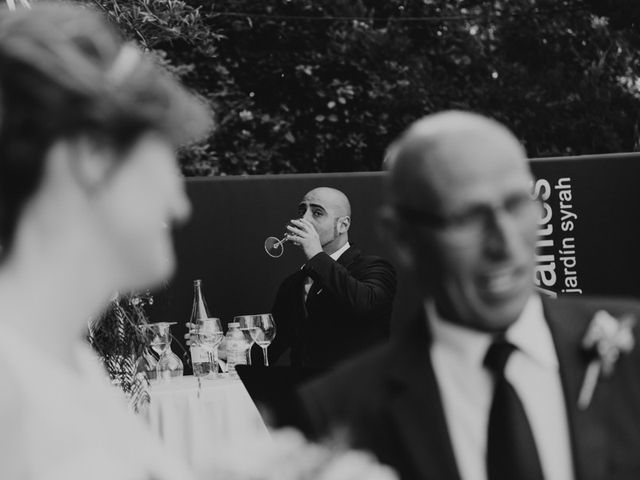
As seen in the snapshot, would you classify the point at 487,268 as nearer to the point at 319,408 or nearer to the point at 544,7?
the point at 319,408

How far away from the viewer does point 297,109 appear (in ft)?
43.3

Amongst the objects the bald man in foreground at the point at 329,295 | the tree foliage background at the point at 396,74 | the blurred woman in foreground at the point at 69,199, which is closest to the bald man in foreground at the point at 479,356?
the blurred woman in foreground at the point at 69,199

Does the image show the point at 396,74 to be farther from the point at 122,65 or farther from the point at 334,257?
the point at 122,65

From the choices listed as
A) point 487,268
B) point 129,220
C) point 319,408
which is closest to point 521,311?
point 487,268

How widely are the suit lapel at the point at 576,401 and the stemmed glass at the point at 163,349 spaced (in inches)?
162

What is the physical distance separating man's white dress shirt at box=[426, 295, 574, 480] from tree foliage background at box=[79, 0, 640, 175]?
11.2 m

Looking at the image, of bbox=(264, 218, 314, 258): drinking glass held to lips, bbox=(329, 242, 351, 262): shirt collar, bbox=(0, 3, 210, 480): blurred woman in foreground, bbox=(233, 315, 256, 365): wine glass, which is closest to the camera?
bbox=(0, 3, 210, 480): blurred woman in foreground

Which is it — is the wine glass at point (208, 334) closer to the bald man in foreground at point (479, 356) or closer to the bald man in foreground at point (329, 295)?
the bald man in foreground at point (329, 295)

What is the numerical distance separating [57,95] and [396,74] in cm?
1264

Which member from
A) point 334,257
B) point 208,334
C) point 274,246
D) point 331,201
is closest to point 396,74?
point 274,246

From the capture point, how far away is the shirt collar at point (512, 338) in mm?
1143

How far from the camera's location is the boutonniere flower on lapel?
114 centimetres

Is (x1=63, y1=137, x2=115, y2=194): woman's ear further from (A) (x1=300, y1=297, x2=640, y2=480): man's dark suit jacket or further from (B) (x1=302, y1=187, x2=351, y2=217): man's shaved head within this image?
(B) (x1=302, y1=187, x2=351, y2=217): man's shaved head

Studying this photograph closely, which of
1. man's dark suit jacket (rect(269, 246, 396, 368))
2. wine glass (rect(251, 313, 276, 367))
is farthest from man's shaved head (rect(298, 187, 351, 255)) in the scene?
wine glass (rect(251, 313, 276, 367))
